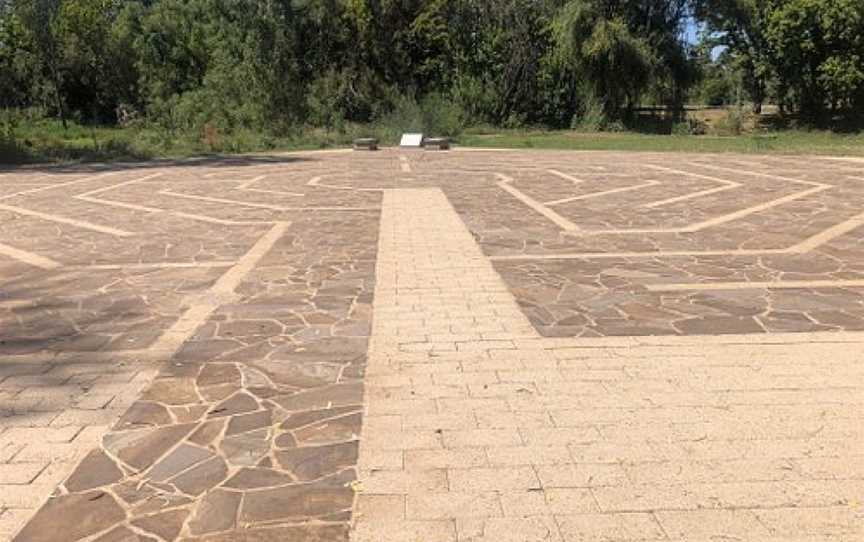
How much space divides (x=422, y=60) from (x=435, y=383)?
38712 mm

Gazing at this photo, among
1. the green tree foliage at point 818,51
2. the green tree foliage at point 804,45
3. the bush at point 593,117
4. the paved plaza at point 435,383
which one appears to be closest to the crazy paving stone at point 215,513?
the paved plaza at point 435,383

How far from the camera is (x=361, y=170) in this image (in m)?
19.4

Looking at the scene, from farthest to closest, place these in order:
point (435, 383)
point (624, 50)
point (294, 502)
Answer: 1. point (624, 50)
2. point (435, 383)
3. point (294, 502)

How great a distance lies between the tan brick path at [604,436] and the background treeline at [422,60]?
27.3 meters

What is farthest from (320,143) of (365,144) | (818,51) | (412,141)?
(818,51)

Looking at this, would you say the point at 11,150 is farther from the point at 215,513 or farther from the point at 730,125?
the point at 730,125

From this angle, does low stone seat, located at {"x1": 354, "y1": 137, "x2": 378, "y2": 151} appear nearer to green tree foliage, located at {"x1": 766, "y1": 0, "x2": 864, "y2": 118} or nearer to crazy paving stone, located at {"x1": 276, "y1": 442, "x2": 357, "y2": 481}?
crazy paving stone, located at {"x1": 276, "y1": 442, "x2": 357, "y2": 481}

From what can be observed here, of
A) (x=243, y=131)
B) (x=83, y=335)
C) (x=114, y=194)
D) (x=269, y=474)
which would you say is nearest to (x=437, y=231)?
(x=83, y=335)

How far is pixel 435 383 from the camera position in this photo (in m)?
4.61

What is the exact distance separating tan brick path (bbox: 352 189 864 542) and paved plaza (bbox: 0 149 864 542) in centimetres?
2

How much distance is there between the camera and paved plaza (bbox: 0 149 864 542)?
3172 millimetres

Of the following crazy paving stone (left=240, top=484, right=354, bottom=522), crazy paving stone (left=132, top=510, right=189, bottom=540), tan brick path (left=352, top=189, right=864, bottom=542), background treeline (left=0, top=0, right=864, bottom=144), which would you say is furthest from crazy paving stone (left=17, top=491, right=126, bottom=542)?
background treeline (left=0, top=0, right=864, bottom=144)

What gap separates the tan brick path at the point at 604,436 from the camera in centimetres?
307

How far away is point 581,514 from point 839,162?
66.6 feet
